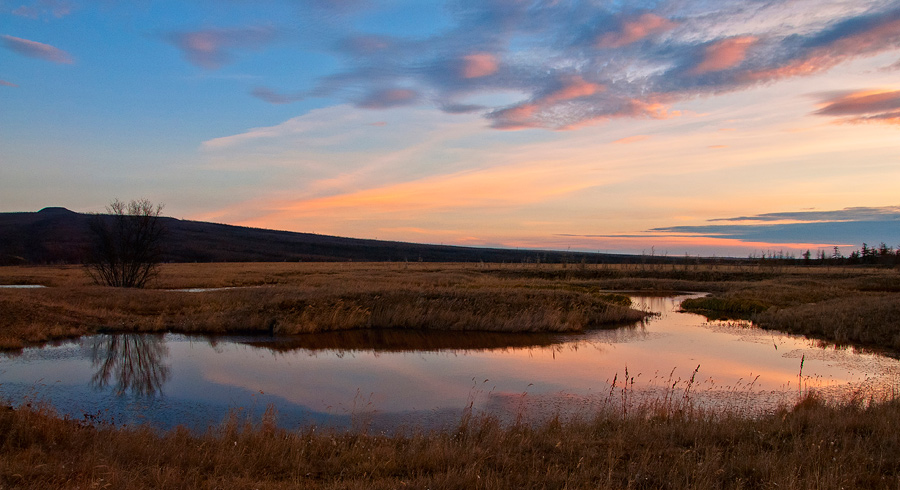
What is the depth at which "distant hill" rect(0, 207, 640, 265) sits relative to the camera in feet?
368

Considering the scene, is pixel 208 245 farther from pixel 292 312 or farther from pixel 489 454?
pixel 489 454

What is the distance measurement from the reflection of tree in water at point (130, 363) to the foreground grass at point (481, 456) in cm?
500

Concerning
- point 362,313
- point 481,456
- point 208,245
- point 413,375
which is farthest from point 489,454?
point 208,245

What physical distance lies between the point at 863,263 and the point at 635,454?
325 feet

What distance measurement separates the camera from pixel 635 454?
666 cm

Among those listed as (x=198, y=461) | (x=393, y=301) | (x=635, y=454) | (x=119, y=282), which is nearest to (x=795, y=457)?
(x=635, y=454)

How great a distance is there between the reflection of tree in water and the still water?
5 centimetres

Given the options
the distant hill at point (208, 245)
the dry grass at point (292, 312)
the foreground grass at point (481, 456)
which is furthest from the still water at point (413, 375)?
the distant hill at point (208, 245)

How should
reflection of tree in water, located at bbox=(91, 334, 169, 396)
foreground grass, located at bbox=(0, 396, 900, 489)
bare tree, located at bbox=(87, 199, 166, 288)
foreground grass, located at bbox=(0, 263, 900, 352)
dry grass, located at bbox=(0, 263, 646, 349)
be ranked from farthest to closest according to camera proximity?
bare tree, located at bbox=(87, 199, 166, 288) < dry grass, located at bbox=(0, 263, 646, 349) < foreground grass, located at bbox=(0, 263, 900, 352) < reflection of tree in water, located at bbox=(91, 334, 169, 396) < foreground grass, located at bbox=(0, 396, 900, 489)

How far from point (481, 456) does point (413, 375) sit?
7.85m

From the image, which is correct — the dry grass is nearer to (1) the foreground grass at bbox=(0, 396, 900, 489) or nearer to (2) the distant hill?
(1) the foreground grass at bbox=(0, 396, 900, 489)

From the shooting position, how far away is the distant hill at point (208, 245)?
368 ft

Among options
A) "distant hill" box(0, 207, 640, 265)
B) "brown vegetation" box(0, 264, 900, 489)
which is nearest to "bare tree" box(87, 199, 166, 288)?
"brown vegetation" box(0, 264, 900, 489)

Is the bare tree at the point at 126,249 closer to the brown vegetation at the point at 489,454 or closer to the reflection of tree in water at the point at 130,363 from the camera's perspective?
the reflection of tree in water at the point at 130,363
